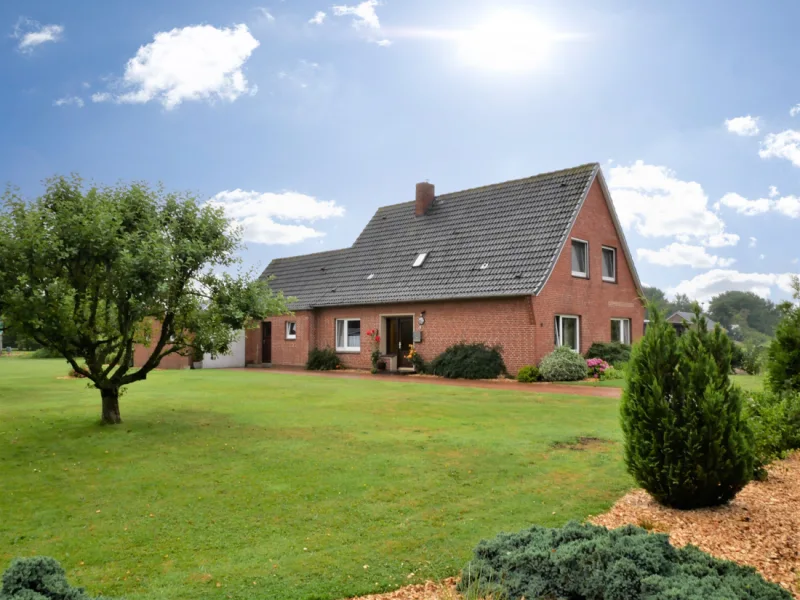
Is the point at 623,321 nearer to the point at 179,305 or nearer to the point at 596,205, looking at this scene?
the point at 596,205

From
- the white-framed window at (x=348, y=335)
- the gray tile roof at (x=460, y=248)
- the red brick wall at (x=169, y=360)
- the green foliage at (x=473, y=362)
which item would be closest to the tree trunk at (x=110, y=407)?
the green foliage at (x=473, y=362)

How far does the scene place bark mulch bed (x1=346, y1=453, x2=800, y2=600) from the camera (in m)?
4.07

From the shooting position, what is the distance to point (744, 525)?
5.14m

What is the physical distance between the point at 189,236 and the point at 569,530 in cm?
827

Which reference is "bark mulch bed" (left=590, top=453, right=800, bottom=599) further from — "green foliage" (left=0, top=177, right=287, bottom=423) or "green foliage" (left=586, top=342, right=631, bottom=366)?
"green foliage" (left=586, top=342, right=631, bottom=366)

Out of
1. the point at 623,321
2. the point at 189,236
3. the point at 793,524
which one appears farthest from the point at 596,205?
the point at 793,524

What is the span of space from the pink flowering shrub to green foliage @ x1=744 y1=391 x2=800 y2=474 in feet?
39.4

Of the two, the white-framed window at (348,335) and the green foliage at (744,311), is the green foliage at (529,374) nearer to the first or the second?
the white-framed window at (348,335)

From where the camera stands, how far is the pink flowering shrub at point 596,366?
21.0 metres

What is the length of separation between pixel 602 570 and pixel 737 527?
2.32m

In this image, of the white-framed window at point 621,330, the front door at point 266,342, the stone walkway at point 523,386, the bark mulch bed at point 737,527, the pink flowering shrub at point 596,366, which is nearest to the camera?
the bark mulch bed at point 737,527

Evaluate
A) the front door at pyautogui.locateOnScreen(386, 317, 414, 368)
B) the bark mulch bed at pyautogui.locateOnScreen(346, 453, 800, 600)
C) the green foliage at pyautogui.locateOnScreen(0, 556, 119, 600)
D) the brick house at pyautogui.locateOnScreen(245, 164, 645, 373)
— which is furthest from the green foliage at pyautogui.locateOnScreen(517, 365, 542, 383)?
the green foliage at pyautogui.locateOnScreen(0, 556, 119, 600)

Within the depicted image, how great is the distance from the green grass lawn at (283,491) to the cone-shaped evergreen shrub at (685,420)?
26.3 inches

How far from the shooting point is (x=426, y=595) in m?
3.89
